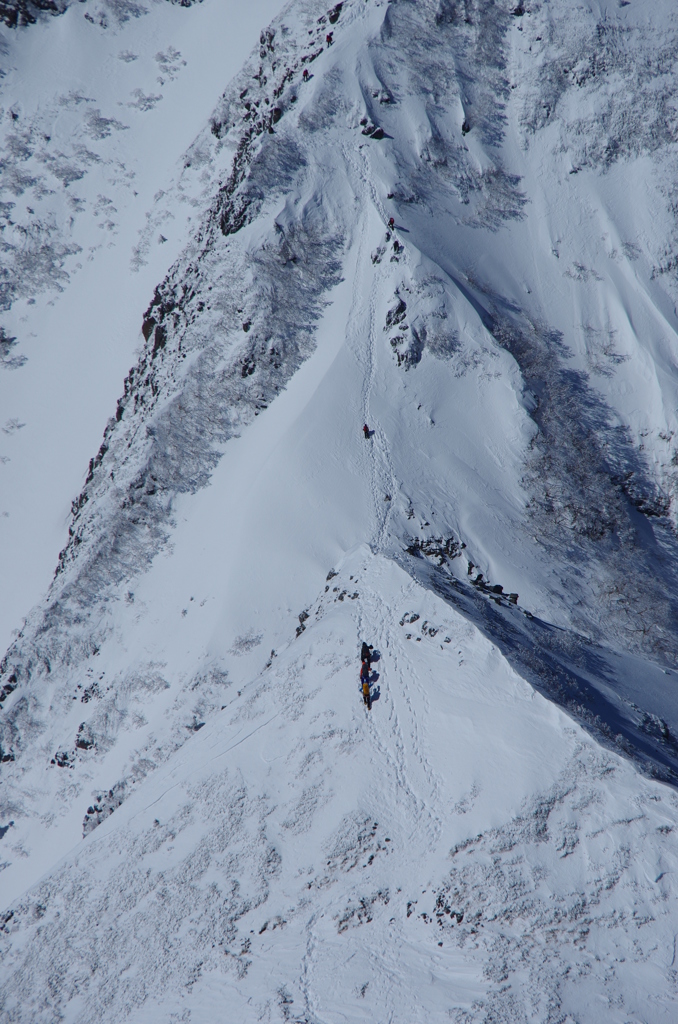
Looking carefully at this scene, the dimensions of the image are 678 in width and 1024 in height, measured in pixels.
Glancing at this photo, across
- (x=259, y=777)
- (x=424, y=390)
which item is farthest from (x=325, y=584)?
(x=424, y=390)

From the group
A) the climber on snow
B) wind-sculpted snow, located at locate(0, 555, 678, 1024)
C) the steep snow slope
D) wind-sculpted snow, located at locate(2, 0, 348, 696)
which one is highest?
the steep snow slope

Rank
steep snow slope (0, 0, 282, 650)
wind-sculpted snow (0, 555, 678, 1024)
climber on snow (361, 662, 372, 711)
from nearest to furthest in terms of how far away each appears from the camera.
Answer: wind-sculpted snow (0, 555, 678, 1024) → climber on snow (361, 662, 372, 711) → steep snow slope (0, 0, 282, 650)

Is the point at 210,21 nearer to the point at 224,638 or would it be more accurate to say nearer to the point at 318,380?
the point at 318,380

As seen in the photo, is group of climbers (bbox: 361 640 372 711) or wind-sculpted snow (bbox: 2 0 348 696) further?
wind-sculpted snow (bbox: 2 0 348 696)

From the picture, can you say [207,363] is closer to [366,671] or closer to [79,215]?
[366,671]

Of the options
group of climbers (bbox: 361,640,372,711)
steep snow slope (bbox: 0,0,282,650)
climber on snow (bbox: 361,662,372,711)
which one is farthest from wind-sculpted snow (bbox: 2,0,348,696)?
climber on snow (bbox: 361,662,372,711)

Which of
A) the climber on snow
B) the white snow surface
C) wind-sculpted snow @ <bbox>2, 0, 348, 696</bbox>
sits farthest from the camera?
wind-sculpted snow @ <bbox>2, 0, 348, 696</bbox>

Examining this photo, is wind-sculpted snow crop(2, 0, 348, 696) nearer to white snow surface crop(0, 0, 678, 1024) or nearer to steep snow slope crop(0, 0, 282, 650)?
white snow surface crop(0, 0, 678, 1024)

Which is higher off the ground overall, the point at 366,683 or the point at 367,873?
the point at 366,683

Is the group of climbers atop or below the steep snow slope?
below


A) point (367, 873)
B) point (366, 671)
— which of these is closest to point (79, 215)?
point (366, 671)
